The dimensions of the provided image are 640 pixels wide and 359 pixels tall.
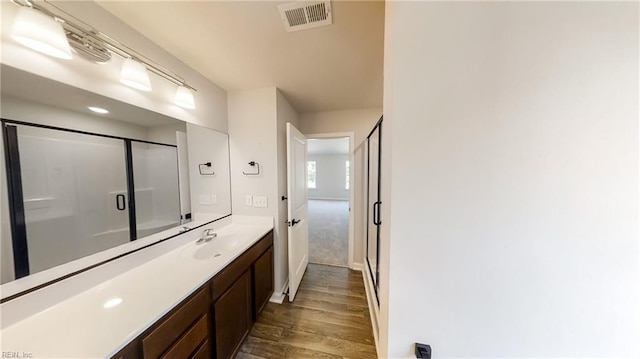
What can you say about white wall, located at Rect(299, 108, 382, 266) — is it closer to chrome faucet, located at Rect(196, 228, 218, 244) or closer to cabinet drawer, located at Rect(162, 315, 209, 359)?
chrome faucet, located at Rect(196, 228, 218, 244)

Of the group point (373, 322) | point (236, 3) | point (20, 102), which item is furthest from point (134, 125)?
point (373, 322)

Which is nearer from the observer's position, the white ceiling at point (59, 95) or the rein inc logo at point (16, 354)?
the rein inc logo at point (16, 354)

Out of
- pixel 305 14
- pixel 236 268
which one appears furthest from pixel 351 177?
pixel 305 14

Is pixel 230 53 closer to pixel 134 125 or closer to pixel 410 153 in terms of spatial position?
pixel 134 125

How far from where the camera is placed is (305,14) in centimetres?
107

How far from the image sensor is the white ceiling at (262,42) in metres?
1.03

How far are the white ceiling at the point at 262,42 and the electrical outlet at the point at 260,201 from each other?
119 centimetres

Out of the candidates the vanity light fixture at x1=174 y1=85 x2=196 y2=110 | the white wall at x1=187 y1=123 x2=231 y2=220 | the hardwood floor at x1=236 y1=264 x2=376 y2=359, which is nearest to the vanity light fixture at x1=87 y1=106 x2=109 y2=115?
the vanity light fixture at x1=174 y1=85 x2=196 y2=110

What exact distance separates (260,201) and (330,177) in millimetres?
7018

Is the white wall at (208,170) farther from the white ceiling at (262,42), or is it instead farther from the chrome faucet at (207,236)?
the white ceiling at (262,42)

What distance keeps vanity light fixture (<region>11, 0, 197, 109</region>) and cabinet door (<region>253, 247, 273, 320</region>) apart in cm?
162

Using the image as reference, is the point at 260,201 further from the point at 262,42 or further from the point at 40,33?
the point at 40,33

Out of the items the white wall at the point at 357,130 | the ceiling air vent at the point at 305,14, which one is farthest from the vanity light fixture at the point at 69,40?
the white wall at the point at 357,130

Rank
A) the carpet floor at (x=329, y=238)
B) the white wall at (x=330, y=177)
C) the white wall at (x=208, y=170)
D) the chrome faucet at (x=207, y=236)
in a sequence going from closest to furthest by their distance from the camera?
the chrome faucet at (x=207, y=236) → the white wall at (x=208, y=170) → the carpet floor at (x=329, y=238) → the white wall at (x=330, y=177)
